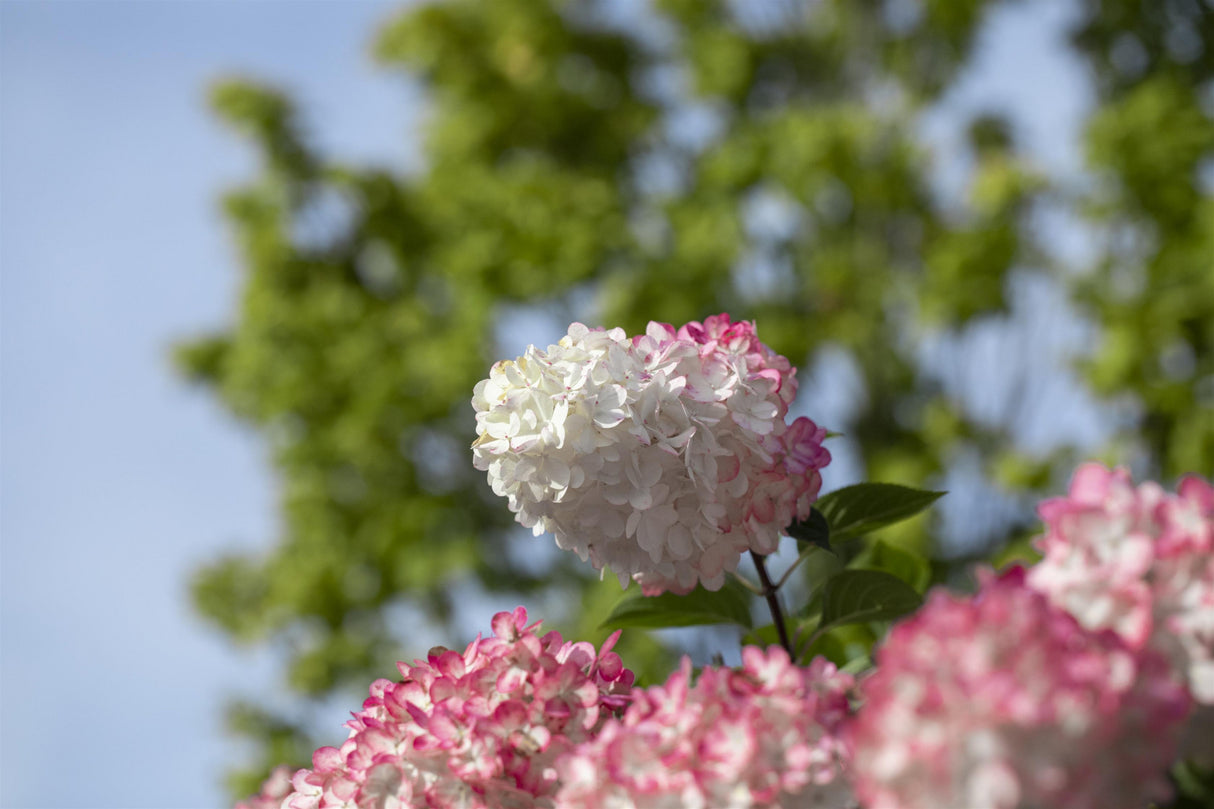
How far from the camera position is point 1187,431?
7004mm

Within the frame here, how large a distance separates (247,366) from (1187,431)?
7.40m

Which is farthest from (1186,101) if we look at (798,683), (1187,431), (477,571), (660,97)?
(798,683)

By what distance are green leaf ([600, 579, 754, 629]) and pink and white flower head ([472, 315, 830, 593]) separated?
147 mm

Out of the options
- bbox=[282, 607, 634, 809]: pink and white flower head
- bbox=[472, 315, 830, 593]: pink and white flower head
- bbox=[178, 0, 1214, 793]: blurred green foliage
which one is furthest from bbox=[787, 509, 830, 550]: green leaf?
bbox=[178, 0, 1214, 793]: blurred green foliage

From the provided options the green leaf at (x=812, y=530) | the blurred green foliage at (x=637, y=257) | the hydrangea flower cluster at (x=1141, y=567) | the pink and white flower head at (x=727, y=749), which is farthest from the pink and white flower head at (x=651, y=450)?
the blurred green foliage at (x=637, y=257)

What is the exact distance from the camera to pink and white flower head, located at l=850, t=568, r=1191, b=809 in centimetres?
59

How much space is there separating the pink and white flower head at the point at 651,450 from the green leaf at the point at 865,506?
0.35 ft

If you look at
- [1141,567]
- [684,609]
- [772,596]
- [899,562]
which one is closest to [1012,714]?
[1141,567]

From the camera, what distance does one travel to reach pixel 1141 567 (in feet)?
2.16

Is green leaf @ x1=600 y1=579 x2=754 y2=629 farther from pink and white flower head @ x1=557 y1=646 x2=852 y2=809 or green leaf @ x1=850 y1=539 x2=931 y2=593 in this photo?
pink and white flower head @ x1=557 y1=646 x2=852 y2=809

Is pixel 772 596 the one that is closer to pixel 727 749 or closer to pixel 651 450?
pixel 651 450

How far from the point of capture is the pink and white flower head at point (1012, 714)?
0.59m

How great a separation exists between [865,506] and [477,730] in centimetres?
52

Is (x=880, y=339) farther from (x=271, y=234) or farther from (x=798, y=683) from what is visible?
(x=798, y=683)
